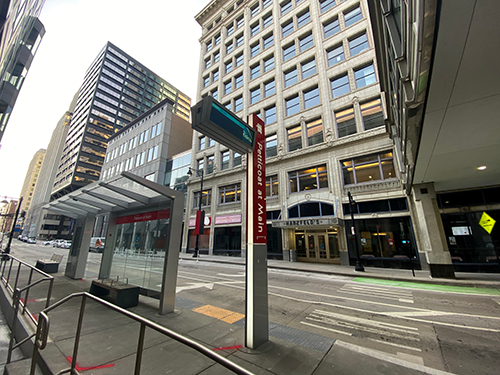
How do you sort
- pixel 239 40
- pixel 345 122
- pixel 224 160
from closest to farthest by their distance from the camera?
pixel 345 122
pixel 224 160
pixel 239 40

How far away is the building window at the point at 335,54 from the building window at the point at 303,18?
6265 millimetres

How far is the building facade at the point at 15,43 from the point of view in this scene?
1052 cm

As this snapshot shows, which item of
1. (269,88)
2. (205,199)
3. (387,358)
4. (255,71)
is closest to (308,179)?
Answer: (269,88)

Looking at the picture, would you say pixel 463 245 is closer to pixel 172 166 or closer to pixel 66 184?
pixel 172 166

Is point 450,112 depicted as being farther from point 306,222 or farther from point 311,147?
point 311,147

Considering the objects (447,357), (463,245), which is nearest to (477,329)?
(447,357)

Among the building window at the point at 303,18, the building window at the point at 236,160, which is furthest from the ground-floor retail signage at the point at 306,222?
the building window at the point at 303,18

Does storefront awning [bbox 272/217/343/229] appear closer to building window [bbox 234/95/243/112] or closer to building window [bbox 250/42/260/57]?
building window [bbox 234/95/243/112]

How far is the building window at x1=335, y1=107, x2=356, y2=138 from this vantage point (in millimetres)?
20000

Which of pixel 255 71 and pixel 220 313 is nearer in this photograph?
pixel 220 313

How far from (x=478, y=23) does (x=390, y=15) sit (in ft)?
13.5

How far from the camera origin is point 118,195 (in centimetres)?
786

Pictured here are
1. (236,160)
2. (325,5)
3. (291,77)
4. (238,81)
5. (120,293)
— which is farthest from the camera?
(238,81)

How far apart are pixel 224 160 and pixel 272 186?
9.27m
